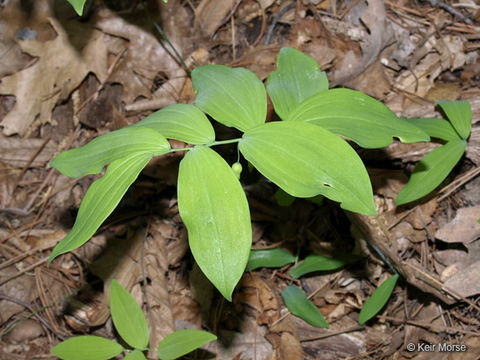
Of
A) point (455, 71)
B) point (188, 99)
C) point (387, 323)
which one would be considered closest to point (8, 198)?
point (188, 99)

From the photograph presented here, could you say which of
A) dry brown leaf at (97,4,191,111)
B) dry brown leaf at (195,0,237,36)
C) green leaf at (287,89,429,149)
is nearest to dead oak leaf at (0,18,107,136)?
dry brown leaf at (97,4,191,111)

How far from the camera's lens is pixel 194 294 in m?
2.16

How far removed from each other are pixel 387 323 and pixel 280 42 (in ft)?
5.78

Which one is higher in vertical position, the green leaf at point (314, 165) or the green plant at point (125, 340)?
the green leaf at point (314, 165)

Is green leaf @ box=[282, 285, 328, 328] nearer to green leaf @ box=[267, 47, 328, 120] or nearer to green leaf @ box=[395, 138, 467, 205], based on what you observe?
green leaf @ box=[395, 138, 467, 205]

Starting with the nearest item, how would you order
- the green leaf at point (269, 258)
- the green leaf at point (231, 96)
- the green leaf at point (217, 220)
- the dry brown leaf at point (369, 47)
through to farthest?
the green leaf at point (217, 220), the green leaf at point (231, 96), the green leaf at point (269, 258), the dry brown leaf at point (369, 47)

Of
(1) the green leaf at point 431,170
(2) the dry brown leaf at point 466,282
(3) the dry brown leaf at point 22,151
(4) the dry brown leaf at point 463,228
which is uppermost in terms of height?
(3) the dry brown leaf at point 22,151

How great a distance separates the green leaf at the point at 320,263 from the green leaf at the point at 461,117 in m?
0.79

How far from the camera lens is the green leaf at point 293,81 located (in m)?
1.78

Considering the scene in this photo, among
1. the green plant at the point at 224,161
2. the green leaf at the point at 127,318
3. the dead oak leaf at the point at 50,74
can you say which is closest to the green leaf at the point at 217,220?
the green plant at the point at 224,161

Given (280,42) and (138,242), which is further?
(280,42)

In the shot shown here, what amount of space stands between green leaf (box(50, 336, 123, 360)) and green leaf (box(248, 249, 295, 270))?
77 cm

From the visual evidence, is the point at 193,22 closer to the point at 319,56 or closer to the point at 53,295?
the point at 319,56

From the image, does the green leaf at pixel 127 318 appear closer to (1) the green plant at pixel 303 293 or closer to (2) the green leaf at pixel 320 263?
(1) the green plant at pixel 303 293
